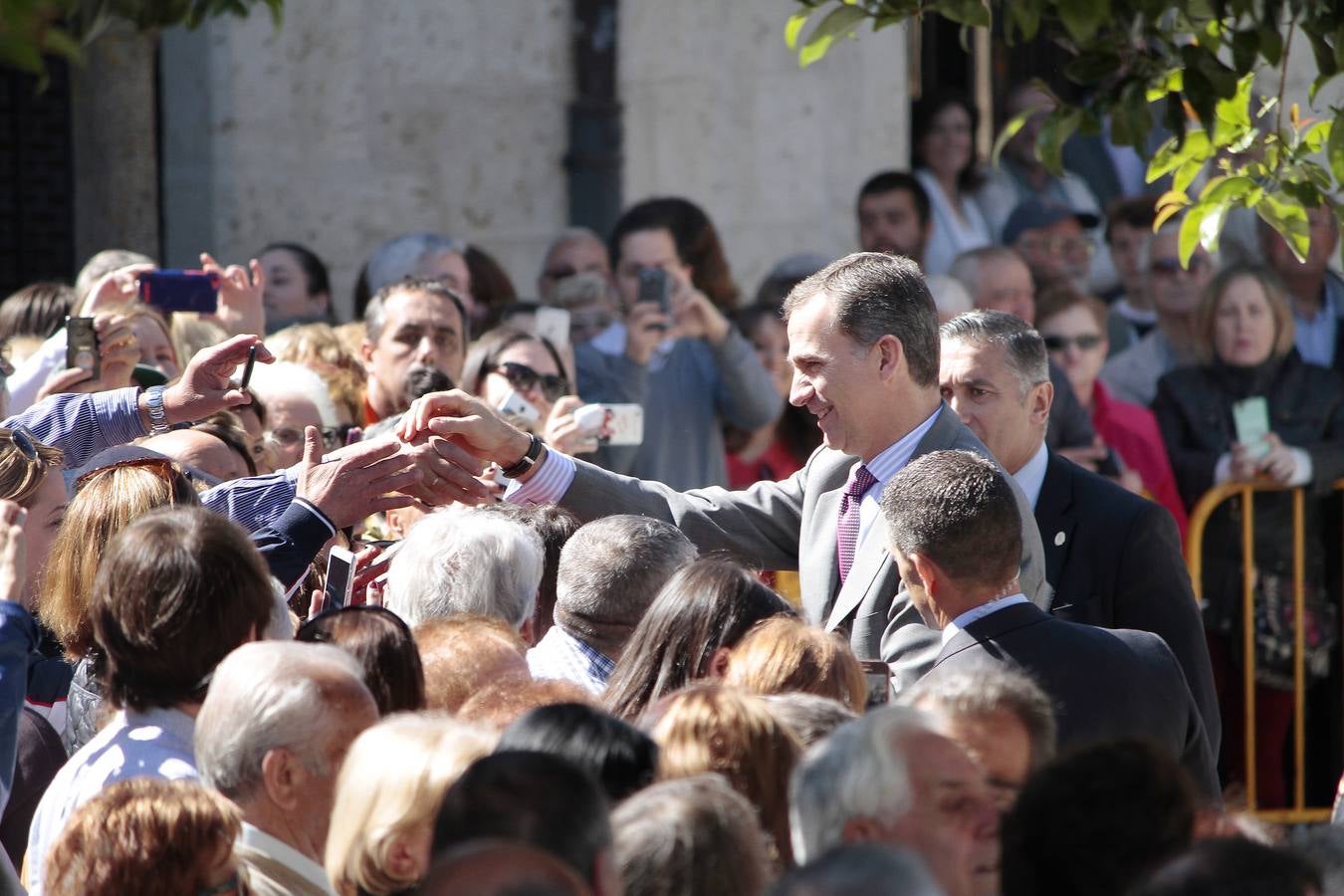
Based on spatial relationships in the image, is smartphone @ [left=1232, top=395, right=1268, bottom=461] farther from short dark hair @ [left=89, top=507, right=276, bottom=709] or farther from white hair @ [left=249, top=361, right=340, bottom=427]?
short dark hair @ [left=89, top=507, right=276, bottom=709]

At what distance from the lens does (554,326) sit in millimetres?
6758

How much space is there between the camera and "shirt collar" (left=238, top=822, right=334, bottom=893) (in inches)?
117

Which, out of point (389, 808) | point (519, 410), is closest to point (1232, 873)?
point (389, 808)

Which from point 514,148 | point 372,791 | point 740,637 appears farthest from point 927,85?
point 372,791

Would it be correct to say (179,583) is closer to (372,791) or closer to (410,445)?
(372,791)

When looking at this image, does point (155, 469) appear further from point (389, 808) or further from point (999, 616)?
point (999, 616)

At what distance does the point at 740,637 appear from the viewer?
11.4 ft

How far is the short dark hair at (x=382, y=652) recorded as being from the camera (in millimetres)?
3348

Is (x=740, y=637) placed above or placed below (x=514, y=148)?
below

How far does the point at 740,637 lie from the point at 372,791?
0.93 m

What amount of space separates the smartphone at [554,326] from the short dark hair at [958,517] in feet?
10.4

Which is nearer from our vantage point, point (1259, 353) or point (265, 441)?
point (265, 441)

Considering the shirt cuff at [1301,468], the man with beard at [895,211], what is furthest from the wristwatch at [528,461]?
the man with beard at [895,211]

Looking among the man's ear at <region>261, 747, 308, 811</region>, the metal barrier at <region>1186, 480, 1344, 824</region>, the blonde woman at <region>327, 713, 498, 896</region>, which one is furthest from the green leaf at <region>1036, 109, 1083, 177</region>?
the metal barrier at <region>1186, 480, 1344, 824</region>
